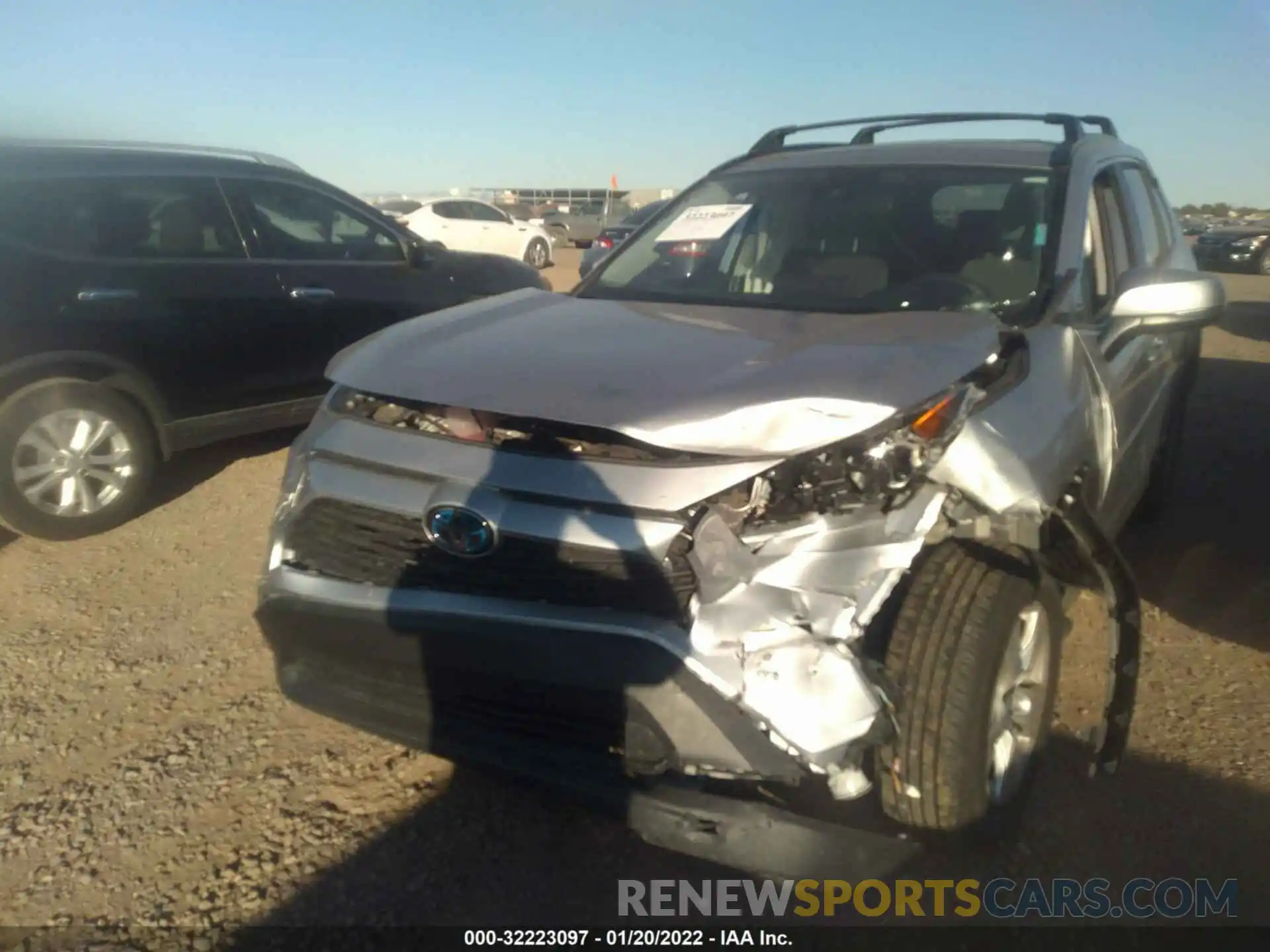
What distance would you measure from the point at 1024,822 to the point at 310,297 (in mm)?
4542

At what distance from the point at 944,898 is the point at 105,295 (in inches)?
174

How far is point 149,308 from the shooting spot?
16.2 ft

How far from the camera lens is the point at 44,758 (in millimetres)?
3055

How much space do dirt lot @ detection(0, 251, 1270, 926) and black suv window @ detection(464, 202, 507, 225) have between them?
56.4ft

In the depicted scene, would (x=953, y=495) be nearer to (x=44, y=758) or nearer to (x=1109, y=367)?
(x=1109, y=367)

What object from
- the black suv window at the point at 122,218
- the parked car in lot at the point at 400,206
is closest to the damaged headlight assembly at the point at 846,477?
the black suv window at the point at 122,218

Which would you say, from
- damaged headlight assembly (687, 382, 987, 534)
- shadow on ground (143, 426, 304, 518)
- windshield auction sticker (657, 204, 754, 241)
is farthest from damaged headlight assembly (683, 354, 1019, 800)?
shadow on ground (143, 426, 304, 518)


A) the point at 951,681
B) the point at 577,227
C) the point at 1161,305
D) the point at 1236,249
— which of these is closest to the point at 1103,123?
the point at 1161,305

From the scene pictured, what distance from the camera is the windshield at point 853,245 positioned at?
3178mm

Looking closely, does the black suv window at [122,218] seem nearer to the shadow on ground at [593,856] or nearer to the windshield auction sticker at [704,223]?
the windshield auction sticker at [704,223]

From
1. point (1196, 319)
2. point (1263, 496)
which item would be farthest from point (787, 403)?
point (1263, 496)

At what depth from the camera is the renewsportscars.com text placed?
7.88 feet

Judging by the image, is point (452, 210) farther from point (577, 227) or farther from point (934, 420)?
point (934, 420)

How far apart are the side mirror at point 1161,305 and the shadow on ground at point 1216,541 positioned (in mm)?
1330
